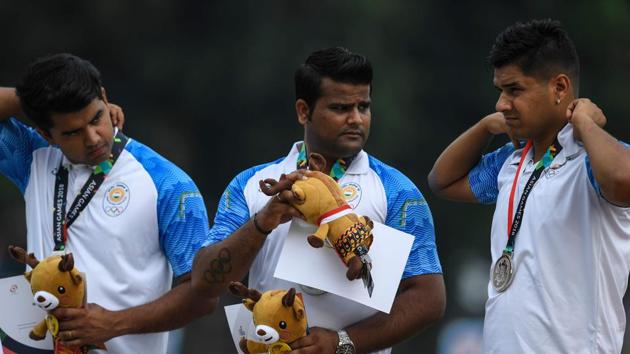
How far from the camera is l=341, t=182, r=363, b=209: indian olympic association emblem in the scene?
5109 millimetres

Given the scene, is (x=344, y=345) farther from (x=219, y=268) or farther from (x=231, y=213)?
(x=231, y=213)

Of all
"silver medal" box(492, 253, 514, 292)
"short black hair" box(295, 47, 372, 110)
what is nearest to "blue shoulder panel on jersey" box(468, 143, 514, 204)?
"silver medal" box(492, 253, 514, 292)

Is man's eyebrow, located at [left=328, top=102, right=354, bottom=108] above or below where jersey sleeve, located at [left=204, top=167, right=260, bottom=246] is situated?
above

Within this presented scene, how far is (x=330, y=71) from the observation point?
522 centimetres

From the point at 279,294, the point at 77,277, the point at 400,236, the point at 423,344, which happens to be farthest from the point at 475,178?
the point at 423,344

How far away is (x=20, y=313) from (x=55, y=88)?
0.87m

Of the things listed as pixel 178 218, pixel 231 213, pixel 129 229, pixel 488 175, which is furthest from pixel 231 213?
pixel 488 175

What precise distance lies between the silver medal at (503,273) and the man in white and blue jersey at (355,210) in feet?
0.76

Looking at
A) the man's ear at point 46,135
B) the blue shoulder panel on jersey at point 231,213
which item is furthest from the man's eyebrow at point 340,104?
the man's ear at point 46,135

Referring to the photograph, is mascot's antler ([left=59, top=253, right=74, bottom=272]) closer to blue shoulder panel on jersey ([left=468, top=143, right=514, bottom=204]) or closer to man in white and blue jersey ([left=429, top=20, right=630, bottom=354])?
man in white and blue jersey ([left=429, top=20, right=630, bottom=354])

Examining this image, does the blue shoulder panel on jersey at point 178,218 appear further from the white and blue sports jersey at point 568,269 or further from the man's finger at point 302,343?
the white and blue sports jersey at point 568,269

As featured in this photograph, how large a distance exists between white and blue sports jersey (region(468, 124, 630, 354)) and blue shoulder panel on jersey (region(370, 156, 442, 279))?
35 cm

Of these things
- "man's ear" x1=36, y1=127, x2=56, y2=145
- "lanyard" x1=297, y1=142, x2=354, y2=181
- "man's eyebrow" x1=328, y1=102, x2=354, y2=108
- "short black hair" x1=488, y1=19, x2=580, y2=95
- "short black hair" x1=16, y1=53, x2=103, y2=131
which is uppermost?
"short black hair" x1=488, y1=19, x2=580, y2=95

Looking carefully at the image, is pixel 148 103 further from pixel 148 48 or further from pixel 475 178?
pixel 475 178
